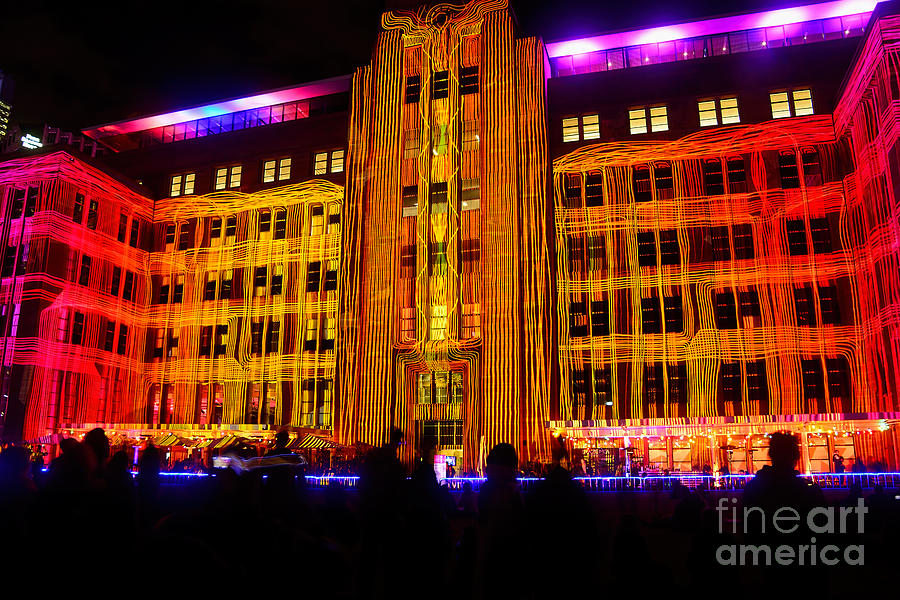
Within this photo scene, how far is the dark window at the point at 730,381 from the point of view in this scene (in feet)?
116

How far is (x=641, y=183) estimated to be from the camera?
1554 inches

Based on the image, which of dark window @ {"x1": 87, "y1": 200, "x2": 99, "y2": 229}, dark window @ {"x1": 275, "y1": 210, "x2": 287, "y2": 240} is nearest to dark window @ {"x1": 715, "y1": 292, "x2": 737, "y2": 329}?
dark window @ {"x1": 275, "y1": 210, "x2": 287, "y2": 240}

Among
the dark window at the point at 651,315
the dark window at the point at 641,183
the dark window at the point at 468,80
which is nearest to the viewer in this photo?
the dark window at the point at 651,315

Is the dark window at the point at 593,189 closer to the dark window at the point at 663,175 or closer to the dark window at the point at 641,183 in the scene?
the dark window at the point at 641,183

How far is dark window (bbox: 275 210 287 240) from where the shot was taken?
148 ft

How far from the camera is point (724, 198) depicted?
37625mm

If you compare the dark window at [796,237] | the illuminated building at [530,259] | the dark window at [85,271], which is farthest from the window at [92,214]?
the dark window at [796,237]

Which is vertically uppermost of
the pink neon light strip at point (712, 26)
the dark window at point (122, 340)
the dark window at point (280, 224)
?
the pink neon light strip at point (712, 26)

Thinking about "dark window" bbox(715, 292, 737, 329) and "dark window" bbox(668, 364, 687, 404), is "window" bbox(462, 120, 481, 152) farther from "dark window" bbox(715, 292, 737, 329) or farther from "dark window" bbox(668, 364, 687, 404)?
"dark window" bbox(668, 364, 687, 404)

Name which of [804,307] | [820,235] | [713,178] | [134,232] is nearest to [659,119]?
[713,178]

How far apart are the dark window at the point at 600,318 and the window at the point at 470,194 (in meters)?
8.64

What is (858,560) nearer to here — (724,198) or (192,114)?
(724,198)

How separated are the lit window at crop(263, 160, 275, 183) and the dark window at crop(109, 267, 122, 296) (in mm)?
10876

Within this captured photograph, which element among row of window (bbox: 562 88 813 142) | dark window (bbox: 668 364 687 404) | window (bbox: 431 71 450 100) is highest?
window (bbox: 431 71 450 100)
